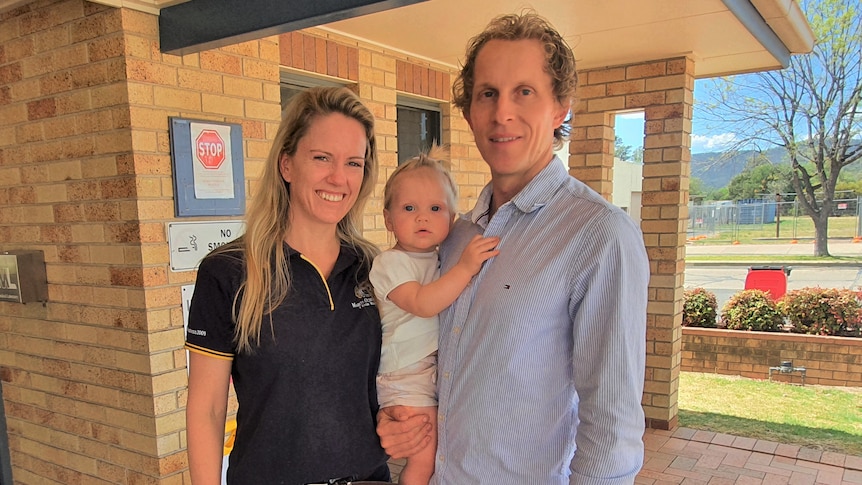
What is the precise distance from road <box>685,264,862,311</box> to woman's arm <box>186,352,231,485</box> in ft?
35.1

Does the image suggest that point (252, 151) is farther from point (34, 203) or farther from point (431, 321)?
point (431, 321)

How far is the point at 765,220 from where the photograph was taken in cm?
1459

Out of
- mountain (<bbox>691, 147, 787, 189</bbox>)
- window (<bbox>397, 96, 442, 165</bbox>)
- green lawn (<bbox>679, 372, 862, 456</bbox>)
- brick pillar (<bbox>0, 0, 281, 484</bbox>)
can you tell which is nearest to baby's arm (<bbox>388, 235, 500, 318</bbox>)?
brick pillar (<bbox>0, 0, 281, 484</bbox>)

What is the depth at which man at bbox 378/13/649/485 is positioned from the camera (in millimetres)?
1122

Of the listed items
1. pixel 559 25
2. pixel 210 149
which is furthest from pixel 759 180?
pixel 210 149

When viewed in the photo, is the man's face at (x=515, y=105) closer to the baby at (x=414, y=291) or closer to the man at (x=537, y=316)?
the man at (x=537, y=316)

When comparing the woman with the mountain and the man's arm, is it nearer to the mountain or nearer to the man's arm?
the man's arm

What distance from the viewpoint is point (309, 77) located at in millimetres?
3426

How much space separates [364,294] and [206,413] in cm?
51

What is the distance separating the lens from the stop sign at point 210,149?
262 cm

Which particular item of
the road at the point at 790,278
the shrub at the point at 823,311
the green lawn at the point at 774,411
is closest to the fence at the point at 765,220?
the road at the point at 790,278

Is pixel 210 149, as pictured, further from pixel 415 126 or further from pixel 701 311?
pixel 701 311

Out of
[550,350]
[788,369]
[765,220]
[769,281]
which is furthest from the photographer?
[765,220]

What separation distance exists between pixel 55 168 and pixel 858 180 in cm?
1521
